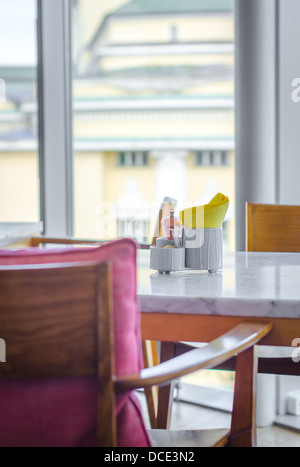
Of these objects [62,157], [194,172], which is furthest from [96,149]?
[194,172]

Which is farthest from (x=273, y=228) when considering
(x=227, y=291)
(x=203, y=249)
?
(x=227, y=291)

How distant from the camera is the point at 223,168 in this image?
9.55 ft

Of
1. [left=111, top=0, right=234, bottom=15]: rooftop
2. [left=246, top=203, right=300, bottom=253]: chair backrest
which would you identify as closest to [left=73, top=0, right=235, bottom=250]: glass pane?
[left=111, top=0, right=234, bottom=15]: rooftop

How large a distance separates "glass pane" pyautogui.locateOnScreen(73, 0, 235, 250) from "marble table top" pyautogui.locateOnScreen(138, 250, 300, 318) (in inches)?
58.5

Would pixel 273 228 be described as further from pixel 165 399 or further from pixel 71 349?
pixel 71 349

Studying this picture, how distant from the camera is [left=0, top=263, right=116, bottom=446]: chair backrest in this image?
70cm

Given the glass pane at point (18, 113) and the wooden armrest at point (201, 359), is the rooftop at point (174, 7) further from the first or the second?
the wooden armrest at point (201, 359)

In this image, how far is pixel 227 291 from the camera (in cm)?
114

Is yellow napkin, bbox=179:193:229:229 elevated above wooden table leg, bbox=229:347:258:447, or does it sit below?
above

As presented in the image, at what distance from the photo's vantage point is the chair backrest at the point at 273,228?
2.11m

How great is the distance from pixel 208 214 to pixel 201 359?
56cm

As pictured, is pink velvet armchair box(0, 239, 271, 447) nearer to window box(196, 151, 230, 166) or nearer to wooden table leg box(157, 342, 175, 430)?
wooden table leg box(157, 342, 175, 430)

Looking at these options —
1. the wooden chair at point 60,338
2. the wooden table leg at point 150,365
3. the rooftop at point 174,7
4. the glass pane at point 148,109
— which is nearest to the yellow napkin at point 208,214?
the wooden chair at point 60,338
